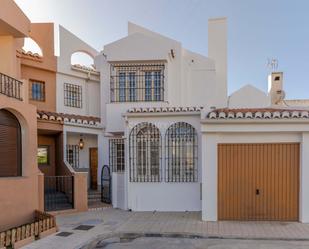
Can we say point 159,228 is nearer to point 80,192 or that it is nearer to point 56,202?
point 80,192

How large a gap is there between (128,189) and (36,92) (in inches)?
273

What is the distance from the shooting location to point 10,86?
8.81m

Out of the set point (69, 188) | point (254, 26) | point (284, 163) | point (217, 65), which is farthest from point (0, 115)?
point (254, 26)

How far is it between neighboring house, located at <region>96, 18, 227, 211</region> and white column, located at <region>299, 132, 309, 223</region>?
11.6ft

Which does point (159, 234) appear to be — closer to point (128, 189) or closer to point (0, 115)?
point (128, 189)

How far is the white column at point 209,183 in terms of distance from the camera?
30.0ft

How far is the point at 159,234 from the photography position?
8.09m

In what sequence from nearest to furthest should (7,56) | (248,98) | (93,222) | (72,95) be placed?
(93,222), (7,56), (72,95), (248,98)

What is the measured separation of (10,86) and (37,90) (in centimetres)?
491

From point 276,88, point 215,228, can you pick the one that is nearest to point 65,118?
point 215,228

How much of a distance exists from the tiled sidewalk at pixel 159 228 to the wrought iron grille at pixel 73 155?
434cm

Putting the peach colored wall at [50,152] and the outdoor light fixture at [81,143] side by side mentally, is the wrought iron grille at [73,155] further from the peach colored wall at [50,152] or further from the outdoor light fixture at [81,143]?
the peach colored wall at [50,152]

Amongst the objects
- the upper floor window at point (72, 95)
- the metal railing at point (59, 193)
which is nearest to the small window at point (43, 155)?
the metal railing at point (59, 193)

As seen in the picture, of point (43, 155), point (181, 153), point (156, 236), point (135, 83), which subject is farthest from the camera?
point (43, 155)
